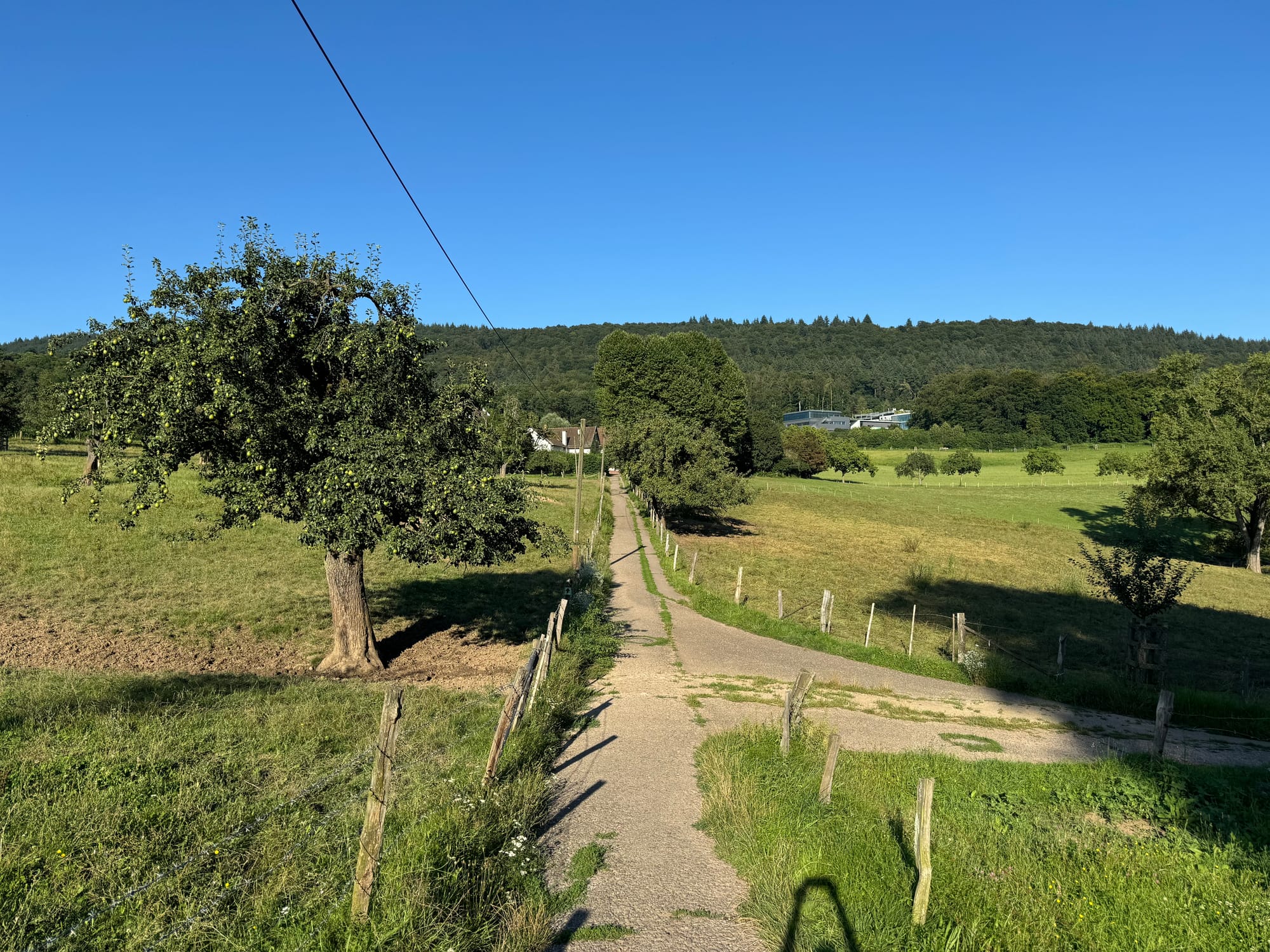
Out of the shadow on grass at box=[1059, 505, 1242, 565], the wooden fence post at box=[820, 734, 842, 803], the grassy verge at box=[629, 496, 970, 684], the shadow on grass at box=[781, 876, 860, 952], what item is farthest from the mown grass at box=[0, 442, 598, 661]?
the shadow on grass at box=[1059, 505, 1242, 565]

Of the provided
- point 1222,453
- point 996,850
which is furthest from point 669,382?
point 996,850

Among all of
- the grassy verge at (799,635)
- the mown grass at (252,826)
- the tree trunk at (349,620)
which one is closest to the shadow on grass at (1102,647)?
the grassy verge at (799,635)

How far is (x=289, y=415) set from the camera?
1440 centimetres

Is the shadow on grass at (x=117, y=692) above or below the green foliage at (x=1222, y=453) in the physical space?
below

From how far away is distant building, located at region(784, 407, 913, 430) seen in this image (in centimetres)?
16262

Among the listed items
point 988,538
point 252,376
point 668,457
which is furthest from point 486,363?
point 988,538

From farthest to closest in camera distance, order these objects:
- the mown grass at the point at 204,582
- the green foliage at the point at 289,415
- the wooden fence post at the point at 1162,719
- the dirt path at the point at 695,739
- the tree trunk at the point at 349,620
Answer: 1. the mown grass at the point at 204,582
2. the tree trunk at the point at 349,620
3. the green foliage at the point at 289,415
4. the wooden fence post at the point at 1162,719
5. the dirt path at the point at 695,739

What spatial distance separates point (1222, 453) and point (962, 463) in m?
57.7

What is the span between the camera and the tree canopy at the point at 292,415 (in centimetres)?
1365

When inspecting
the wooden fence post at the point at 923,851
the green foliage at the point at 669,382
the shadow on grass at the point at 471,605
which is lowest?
the shadow on grass at the point at 471,605

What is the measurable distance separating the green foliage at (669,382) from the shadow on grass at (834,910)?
Answer: 56.8 metres

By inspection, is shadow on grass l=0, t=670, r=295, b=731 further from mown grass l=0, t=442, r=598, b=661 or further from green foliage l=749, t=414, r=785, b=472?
green foliage l=749, t=414, r=785, b=472

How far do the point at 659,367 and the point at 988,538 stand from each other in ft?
103

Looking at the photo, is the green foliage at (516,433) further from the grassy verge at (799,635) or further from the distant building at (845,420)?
the distant building at (845,420)
